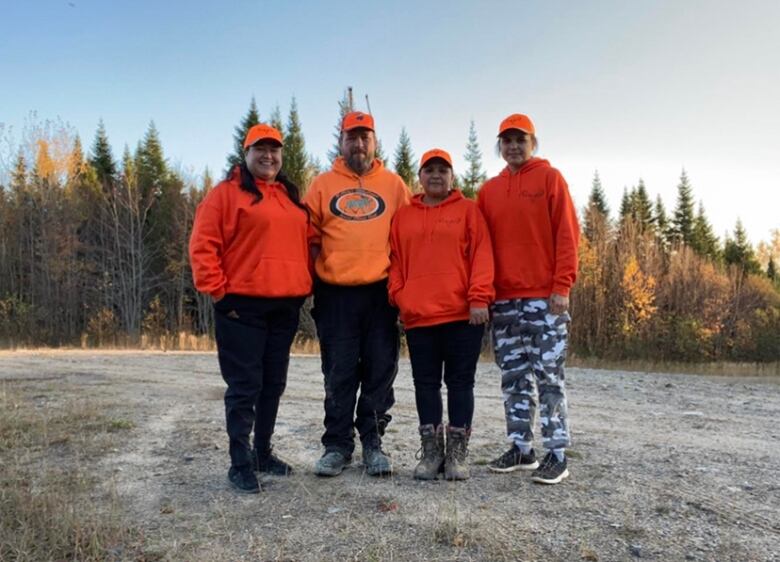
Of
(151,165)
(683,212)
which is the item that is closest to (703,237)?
(683,212)

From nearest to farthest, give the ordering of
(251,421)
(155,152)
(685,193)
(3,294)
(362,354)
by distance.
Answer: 1. (251,421)
2. (362,354)
3. (3,294)
4. (155,152)
5. (685,193)

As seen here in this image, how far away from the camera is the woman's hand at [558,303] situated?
12.6ft

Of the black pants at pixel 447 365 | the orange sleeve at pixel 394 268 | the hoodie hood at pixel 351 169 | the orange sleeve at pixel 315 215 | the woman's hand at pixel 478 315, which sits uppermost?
the hoodie hood at pixel 351 169

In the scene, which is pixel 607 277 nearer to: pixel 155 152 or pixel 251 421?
pixel 155 152

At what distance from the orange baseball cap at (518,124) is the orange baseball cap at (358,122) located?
0.92 m

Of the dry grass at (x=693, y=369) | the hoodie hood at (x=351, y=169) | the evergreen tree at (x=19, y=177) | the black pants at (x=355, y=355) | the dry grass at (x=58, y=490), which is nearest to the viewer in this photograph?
the dry grass at (x=58, y=490)

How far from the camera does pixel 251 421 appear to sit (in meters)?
3.93

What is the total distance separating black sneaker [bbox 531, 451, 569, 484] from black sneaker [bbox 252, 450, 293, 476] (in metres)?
1.70

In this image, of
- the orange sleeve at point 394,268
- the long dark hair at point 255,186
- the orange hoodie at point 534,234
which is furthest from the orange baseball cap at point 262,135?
the orange hoodie at point 534,234

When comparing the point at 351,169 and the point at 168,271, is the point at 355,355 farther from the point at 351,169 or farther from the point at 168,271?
the point at 168,271

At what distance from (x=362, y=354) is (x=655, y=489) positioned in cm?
210

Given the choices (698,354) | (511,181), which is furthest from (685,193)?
(511,181)

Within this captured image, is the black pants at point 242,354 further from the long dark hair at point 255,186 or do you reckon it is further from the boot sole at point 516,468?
the boot sole at point 516,468

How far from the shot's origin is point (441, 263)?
12.9 ft
